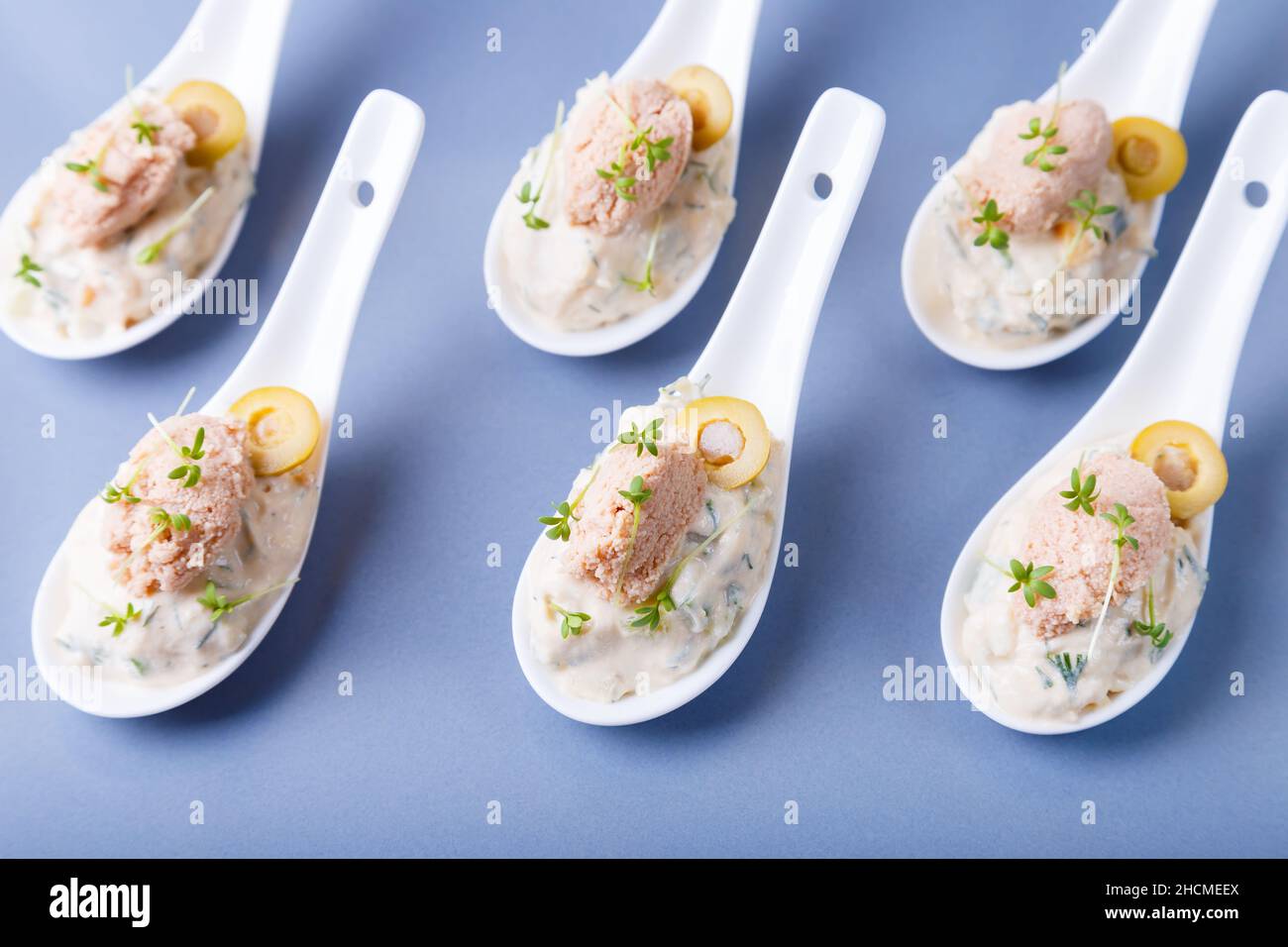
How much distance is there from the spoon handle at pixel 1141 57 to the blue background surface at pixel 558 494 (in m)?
0.14

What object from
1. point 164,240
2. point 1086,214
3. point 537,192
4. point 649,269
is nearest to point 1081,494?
point 1086,214

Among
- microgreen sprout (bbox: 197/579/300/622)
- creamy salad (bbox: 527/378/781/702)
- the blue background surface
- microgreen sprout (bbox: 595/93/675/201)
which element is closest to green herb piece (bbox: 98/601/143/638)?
microgreen sprout (bbox: 197/579/300/622)

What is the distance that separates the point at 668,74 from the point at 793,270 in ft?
2.05

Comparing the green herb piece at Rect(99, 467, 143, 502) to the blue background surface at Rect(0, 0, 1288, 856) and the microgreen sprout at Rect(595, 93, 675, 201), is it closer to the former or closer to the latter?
the blue background surface at Rect(0, 0, 1288, 856)

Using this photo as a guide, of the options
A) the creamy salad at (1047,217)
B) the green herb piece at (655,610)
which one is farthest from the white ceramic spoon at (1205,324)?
the green herb piece at (655,610)

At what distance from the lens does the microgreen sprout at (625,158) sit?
2.85 meters

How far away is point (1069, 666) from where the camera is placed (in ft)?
8.82

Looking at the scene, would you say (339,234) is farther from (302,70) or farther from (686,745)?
(686,745)

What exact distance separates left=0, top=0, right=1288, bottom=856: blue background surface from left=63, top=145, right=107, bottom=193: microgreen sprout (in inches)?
14.3

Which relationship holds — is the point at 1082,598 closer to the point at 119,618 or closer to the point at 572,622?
the point at 572,622

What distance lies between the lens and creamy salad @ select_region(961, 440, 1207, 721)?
8.68 ft

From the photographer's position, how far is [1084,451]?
285cm

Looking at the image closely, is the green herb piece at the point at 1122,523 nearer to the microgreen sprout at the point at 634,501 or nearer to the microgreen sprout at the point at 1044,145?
the microgreen sprout at the point at 1044,145
